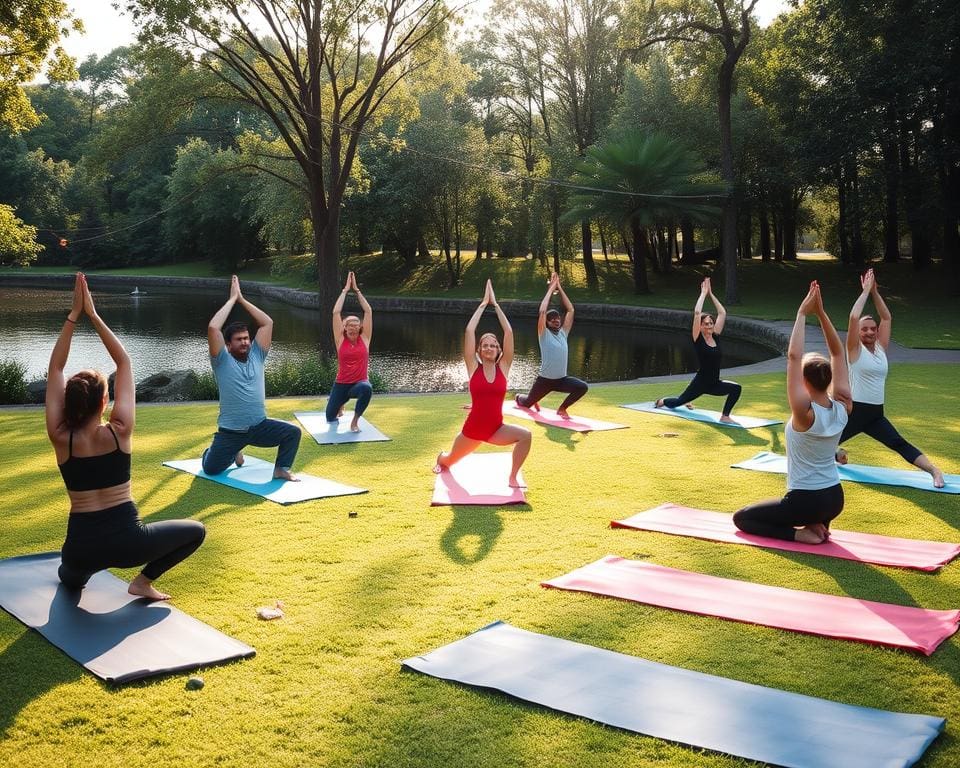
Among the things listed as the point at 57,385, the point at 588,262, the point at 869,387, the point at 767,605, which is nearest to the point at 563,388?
the point at 869,387

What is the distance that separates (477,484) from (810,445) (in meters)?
3.31

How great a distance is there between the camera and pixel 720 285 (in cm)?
4303

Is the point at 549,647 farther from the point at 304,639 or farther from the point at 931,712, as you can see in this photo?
the point at 931,712

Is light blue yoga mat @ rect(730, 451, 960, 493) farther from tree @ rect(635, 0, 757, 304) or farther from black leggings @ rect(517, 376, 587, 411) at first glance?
tree @ rect(635, 0, 757, 304)

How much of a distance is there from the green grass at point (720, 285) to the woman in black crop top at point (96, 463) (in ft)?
74.0

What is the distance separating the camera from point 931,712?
13.1ft

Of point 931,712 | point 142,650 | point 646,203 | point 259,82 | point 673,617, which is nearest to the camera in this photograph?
point 931,712

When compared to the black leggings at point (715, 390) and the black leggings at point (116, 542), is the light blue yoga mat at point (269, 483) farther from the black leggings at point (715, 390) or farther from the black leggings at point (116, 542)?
the black leggings at point (715, 390)

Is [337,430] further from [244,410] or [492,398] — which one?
[492,398]

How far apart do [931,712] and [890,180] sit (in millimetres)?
32918

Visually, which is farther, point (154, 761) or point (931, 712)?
point (931, 712)

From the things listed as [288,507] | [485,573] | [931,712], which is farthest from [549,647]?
[288,507]

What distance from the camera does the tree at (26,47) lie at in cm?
1731

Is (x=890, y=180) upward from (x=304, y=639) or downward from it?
upward
